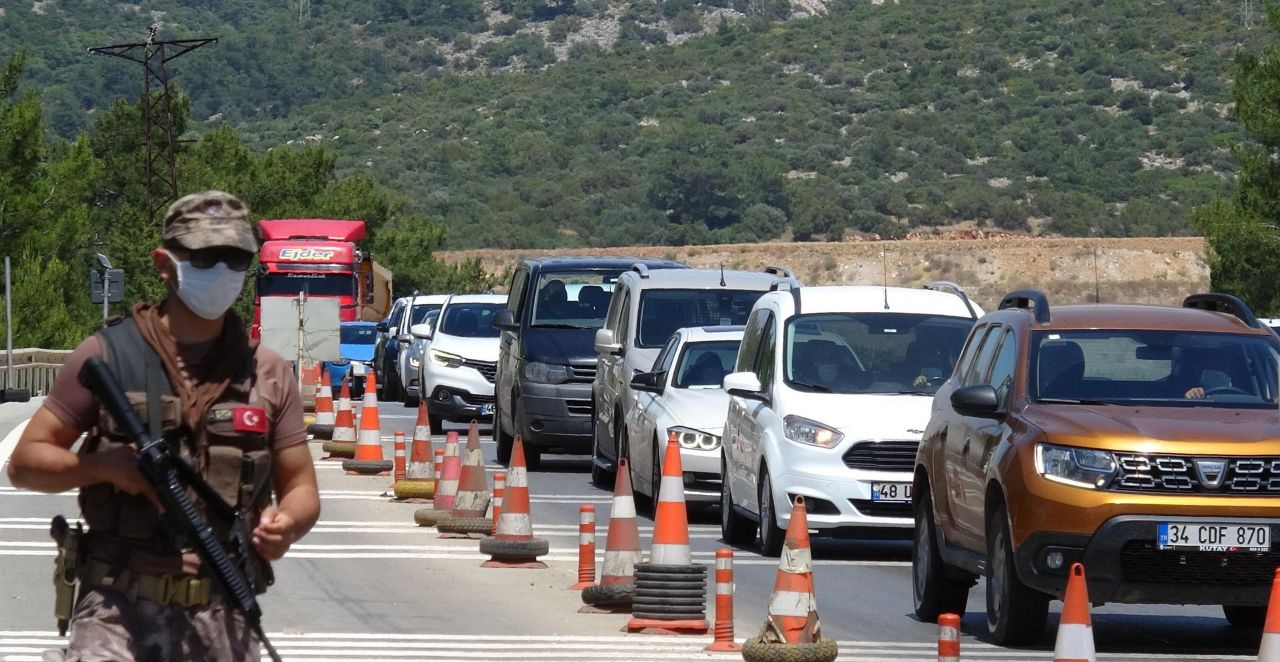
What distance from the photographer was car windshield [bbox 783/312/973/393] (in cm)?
1591

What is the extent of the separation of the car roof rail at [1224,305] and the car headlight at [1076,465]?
167cm

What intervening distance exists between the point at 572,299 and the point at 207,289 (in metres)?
19.1

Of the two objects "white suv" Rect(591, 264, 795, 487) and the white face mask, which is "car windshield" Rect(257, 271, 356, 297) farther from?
the white face mask

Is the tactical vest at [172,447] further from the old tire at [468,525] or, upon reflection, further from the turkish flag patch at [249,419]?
the old tire at [468,525]

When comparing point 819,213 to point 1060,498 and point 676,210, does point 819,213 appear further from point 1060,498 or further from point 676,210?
point 1060,498

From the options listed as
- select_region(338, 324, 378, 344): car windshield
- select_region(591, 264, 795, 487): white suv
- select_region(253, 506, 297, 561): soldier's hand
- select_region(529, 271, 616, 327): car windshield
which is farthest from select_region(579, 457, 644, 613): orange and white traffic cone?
select_region(338, 324, 378, 344): car windshield

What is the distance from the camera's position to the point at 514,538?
14.3 metres

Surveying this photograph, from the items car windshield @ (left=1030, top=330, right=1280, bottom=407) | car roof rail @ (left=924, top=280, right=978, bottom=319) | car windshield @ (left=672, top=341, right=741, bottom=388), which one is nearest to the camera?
car windshield @ (left=1030, top=330, right=1280, bottom=407)

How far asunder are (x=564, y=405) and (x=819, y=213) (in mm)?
110049

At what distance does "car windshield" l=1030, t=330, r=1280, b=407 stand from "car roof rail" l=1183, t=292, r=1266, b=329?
0.54ft

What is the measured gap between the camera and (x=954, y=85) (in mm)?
156000

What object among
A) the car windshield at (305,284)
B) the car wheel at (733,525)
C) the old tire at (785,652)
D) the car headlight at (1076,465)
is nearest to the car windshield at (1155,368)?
the car headlight at (1076,465)

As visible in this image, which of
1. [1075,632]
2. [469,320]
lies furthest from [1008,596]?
[469,320]

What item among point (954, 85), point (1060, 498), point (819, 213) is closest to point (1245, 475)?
point (1060, 498)
